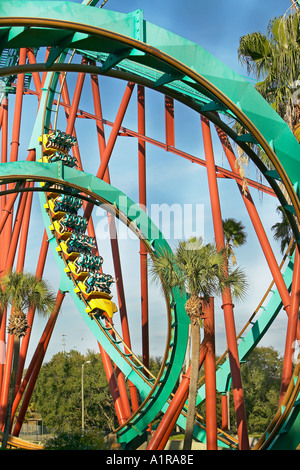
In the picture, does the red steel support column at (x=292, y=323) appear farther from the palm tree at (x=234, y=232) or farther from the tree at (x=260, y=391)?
the tree at (x=260, y=391)

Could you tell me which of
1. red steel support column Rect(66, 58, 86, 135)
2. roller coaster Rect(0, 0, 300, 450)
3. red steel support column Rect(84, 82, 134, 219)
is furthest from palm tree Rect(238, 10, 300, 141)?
red steel support column Rect(66, 58, 86, 135)

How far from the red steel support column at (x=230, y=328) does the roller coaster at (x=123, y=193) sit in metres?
→ 0.02

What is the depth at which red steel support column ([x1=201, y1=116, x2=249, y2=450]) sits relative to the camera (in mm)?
9125

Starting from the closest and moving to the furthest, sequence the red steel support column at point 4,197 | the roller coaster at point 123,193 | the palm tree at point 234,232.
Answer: the roller coaster at point 123,193
the red steel support column at point 4,197
the palm tree at point 234,232

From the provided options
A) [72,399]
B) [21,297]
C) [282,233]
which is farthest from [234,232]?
[72,399]

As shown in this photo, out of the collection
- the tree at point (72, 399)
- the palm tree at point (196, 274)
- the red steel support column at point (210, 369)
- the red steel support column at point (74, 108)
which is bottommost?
the tree at point (72, 399)

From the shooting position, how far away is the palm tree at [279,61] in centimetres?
852

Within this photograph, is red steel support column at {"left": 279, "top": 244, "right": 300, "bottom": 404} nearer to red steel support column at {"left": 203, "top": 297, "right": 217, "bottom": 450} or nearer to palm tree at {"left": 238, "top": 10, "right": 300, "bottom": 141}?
red steel support column at {"left": 203, "top": 297, "right": 217, "bottom": 450}

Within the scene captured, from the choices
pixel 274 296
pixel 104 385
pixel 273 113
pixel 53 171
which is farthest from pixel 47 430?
pixel 273 113

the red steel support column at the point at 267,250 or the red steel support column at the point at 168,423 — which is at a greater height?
the red steel support column at the point at 267,250

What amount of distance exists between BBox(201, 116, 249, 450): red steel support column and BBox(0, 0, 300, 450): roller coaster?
0.07ft

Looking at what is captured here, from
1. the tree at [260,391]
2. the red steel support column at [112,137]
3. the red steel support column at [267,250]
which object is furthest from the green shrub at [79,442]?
the tree at [260,391]

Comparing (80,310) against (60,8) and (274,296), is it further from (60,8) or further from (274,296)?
(60,8)

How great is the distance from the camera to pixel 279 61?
28.6 feet
